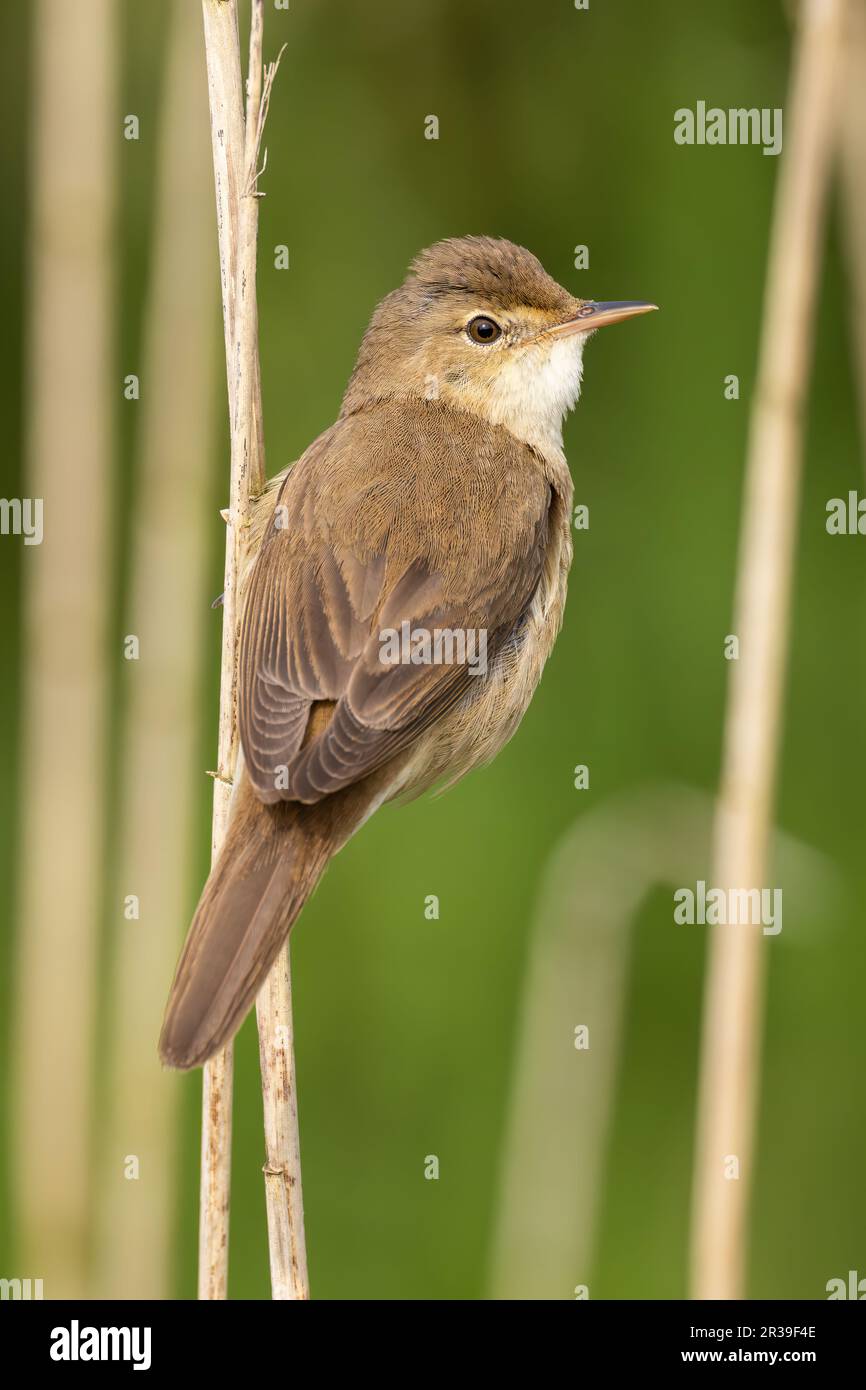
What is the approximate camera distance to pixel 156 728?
4.18 meters

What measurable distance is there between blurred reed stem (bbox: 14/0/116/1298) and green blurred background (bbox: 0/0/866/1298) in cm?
17

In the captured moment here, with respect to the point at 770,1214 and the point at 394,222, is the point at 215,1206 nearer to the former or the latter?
the point at 770,1214

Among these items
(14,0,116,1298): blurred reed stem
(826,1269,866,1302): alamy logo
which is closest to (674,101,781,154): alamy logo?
(14,0,116,1298): blurred reed stem

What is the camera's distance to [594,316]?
3988mm

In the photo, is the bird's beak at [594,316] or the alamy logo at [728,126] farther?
the alamy logo at [728,126]

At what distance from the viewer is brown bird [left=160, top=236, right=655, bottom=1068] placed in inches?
125

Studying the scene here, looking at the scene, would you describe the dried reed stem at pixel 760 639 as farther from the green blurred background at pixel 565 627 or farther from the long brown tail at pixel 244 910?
the long brown tail at pixel 244 910

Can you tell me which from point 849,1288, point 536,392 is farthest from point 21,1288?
point 536,392

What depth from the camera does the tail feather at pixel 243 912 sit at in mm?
2930

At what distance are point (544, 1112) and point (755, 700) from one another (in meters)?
1.10

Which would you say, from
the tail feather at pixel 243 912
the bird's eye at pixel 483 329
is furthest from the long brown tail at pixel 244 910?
the bird's eye at pixel 483 329

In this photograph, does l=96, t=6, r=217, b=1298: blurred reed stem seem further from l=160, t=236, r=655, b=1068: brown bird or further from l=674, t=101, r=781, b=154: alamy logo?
l=674, t=101, r=781, b=154: alamy logo

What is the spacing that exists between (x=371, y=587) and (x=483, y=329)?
917 mm

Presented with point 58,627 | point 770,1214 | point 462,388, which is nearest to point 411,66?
point 462,388
